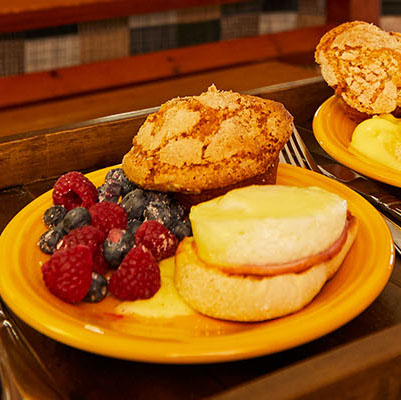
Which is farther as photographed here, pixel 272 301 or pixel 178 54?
pixel 178 54

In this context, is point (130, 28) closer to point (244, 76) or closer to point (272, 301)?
point (244, 76)

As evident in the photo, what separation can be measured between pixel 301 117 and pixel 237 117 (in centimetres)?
57

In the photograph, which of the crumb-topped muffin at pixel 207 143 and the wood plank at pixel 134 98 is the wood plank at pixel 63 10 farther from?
the crumb-topped muffin at pixel 207 143

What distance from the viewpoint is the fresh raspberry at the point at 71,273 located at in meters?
0.75

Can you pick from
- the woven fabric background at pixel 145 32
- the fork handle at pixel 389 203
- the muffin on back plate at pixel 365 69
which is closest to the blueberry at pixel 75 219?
the fork handle at pixel 389 203

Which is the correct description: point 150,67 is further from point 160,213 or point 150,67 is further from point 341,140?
point 160,213

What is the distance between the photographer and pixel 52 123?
1.81 m

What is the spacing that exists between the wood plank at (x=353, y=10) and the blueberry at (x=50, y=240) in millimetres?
2232

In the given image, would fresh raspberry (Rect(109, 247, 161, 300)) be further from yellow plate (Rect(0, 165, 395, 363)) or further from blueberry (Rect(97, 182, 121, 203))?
blueberry (Rect(97, 182, 121, 203))

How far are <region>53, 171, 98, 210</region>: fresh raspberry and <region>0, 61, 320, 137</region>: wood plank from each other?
0.78m

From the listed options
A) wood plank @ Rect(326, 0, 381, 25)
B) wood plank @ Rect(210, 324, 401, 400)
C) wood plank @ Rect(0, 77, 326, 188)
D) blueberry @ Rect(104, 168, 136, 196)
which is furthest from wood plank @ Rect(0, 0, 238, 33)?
wood plank @ Rect(210, 324, 401, 400)

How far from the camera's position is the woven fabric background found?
2.86 meters

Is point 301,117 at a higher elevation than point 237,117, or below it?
below

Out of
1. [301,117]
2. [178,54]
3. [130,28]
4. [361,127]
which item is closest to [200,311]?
[361,127]
